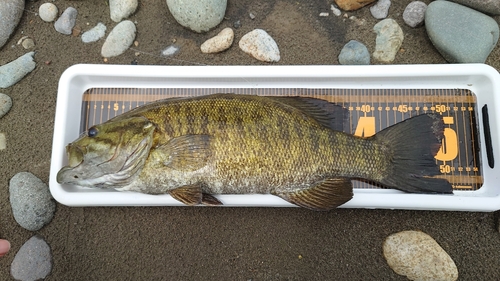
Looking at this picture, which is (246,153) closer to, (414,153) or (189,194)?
(189,194)

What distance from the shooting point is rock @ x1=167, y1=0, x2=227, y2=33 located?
285 centimetres

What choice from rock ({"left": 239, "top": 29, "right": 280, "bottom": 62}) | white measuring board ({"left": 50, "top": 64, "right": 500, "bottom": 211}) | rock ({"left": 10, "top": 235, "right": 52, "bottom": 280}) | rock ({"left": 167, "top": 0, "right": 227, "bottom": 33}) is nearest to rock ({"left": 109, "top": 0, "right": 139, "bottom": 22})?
rock ({"left": 167, "top": 0, "right": 227, "bottom": 33})

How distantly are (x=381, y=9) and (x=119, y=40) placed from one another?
2.08 m

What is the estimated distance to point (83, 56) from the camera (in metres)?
3.01

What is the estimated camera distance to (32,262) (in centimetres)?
270

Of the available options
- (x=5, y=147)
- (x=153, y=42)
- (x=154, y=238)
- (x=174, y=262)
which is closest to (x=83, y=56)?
(x=153, y=42)

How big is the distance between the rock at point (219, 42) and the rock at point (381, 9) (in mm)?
1133

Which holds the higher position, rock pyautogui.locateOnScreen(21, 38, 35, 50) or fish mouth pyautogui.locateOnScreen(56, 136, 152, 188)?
rock pyautogui.locateOnScreen(21, 38, 35, 50)

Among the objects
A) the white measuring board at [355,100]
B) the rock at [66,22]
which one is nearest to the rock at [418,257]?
the white measuring board at [355,100]

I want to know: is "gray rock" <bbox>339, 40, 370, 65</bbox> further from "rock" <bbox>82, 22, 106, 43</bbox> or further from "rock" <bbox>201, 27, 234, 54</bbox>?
"rock" <bbox>82, 22, 106, 43</bbox>

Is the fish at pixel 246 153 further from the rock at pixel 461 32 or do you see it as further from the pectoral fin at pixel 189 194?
the rock at pixel 461 32

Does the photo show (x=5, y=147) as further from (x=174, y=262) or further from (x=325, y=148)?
(x=325, y=148)

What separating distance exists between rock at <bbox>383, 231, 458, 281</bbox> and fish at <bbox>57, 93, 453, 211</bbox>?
43 centimetres

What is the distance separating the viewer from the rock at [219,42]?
2.90m
